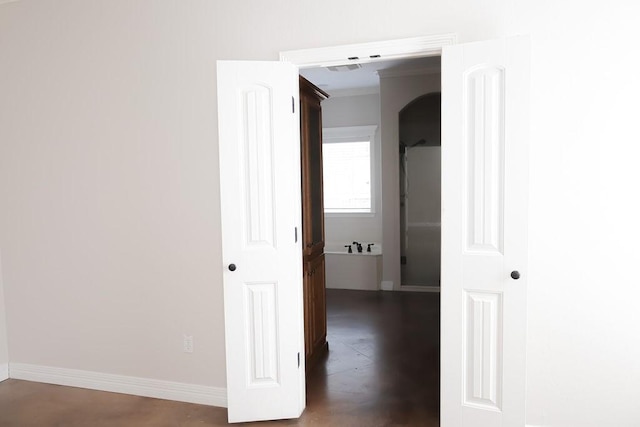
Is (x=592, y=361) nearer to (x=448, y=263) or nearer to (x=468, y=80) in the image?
(x=448, y=263)

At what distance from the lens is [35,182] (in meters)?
3.66

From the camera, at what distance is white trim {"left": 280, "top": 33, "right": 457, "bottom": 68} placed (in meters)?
2.70

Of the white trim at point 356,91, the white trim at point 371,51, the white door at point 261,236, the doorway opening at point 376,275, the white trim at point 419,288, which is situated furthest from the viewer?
the white trim at point 356,91

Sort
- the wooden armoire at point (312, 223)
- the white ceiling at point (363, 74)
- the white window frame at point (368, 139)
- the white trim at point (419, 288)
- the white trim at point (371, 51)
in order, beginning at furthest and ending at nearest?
the white window frame at point (368, 139), the white trim at point (419, 288), the white ceiling at point (363, 74), the wooden armoire at point (312, 223), the white trim at point (371, 51)

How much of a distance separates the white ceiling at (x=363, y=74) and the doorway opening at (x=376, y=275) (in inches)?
0.5

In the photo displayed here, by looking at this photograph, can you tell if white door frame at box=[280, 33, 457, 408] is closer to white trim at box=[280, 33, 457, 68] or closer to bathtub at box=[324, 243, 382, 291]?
white trim at box=[280, 33, 457, 68]

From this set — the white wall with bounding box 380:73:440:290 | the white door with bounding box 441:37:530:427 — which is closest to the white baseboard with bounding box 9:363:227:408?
the white door with bounding box 441:37:530:427

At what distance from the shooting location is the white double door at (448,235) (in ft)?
8.14

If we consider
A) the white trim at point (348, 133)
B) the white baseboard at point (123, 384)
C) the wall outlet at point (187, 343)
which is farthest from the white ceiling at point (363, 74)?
the white baseboard at point (123, 384)

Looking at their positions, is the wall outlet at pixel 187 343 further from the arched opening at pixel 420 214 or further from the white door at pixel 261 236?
the arched opening at pixel 420 214

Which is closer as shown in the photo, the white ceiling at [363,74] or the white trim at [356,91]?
the white ceiling at [363,74]

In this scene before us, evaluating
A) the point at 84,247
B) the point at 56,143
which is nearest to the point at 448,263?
the point at 84,247

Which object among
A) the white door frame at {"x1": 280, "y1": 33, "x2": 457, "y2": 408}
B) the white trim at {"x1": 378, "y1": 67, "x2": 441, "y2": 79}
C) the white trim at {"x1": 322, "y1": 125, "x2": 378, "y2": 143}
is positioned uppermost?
the white trim at {"x1": 378, "y1": 67, "x2": 441, "y2": 79}

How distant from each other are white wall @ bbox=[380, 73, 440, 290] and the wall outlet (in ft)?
11.7
